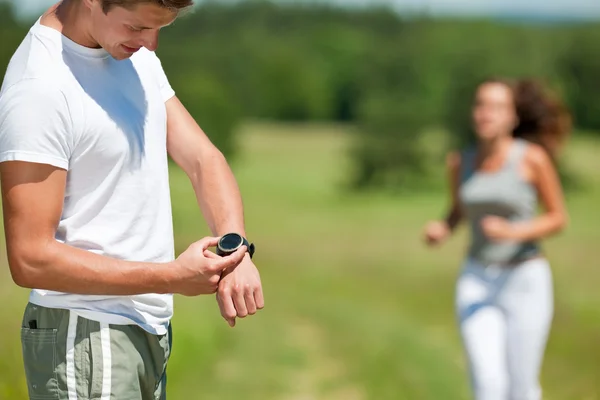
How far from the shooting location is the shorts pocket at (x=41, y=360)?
2.58 m

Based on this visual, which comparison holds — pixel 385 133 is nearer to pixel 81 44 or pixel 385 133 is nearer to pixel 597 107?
pixel 597 107

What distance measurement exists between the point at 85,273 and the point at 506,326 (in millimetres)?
3667

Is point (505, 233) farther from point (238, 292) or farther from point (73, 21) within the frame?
point (73, 21)

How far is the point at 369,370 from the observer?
879 cm

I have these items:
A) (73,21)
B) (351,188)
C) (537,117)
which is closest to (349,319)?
(537,117)

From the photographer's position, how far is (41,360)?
2.59 m

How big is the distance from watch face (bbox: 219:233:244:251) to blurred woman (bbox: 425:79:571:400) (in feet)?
10.4

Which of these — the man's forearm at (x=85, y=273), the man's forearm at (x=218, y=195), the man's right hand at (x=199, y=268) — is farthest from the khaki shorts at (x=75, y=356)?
the man's forearm at (x=218, y=195)

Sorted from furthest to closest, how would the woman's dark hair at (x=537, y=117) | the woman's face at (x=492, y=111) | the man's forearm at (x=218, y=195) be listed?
the woman's dark hair at (x=537, y=117) < the woman's face at (x=492, y=111) < the man's forearm at (x=218, y=195)

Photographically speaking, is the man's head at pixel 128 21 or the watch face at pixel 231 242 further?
the watch face at pixel 231 242

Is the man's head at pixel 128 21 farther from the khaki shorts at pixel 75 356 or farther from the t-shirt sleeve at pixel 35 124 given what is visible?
the khaki shorts at pixel 75 356

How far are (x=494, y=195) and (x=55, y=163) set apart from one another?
3932 mm

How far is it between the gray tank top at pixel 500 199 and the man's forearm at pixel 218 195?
3220 mm

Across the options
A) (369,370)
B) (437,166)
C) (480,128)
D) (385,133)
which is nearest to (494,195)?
(480,128)
